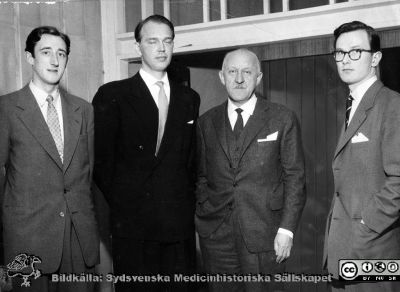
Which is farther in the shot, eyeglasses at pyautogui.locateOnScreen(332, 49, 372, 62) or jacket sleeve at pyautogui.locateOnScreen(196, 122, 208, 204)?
jacket sleeve at pyautogui.locateOnScreen(196, 122, 208, 204)

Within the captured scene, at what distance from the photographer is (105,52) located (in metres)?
3.39

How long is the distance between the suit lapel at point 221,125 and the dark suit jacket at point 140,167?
0.17 metres

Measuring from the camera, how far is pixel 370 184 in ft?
6.21

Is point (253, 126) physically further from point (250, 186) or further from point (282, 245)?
point (282, 245)

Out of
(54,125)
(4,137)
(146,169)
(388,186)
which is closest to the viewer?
(388,186)

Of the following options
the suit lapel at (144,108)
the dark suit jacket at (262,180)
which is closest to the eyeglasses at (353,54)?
the dark suit jacket at (262,180)

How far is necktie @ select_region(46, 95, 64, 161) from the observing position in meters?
2.19

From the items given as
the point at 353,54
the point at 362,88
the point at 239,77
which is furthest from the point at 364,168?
the point at 239,77

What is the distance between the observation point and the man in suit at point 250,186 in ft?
7.34

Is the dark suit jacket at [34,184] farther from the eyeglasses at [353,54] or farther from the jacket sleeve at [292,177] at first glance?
the eyeglasses at [353,54]

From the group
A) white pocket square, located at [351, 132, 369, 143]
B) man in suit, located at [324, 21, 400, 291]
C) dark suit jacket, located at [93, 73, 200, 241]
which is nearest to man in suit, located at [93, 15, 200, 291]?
dark suit jacket, located at [93, 73, 200, 241]

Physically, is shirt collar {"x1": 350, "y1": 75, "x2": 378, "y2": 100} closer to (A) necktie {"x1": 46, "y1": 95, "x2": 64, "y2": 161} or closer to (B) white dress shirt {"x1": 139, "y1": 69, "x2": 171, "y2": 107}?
(B) white dress shirt {"x1": 139, "y1": 69, "x2": 171, "y2": 107}

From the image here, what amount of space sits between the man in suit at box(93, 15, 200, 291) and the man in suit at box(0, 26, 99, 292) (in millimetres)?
120

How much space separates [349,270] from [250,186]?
21.6 inches
